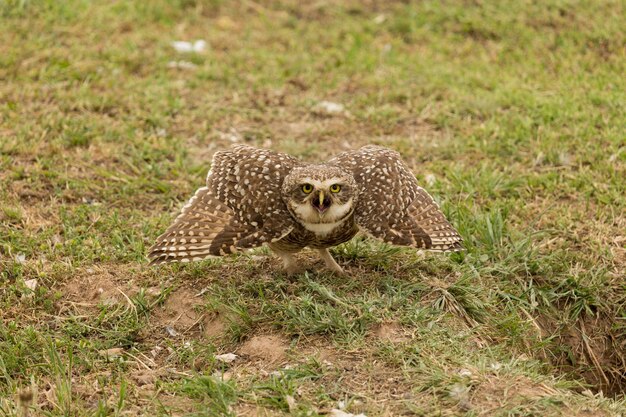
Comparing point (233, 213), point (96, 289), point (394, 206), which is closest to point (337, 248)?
point (394, 206)

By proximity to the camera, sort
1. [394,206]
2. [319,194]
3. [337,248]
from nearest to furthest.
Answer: [319,194] → [394,206] → [337,248]

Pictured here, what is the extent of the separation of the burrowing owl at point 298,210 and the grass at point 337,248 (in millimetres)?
370

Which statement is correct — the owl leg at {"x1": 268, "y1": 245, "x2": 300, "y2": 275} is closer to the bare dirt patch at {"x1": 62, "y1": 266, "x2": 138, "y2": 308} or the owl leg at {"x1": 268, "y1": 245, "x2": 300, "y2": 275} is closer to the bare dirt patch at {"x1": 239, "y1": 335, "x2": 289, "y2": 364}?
the bare dirt patch at {"x1": 239, "y1": 335, "x2": 289, "y2": 364}

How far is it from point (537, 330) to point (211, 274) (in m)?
2.14

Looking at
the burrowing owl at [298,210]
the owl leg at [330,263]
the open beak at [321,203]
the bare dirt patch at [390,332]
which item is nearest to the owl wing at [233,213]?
the burrowing owl at [298,210]

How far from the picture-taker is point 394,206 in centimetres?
547

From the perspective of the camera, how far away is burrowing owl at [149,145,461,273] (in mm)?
5191

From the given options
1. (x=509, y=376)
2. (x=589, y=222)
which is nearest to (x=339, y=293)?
(x=509, y=376)

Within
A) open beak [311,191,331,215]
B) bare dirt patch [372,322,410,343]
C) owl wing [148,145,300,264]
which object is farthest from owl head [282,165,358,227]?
bare dirt patch [372,322,410,343]

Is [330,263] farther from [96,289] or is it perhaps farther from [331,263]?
[96,289]

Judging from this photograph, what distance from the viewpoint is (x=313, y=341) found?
16.7ft

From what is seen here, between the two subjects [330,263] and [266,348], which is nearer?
[266,348]

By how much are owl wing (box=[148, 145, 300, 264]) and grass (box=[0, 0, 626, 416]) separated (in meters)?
0.40

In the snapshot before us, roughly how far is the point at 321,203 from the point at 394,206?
0.63 meters
